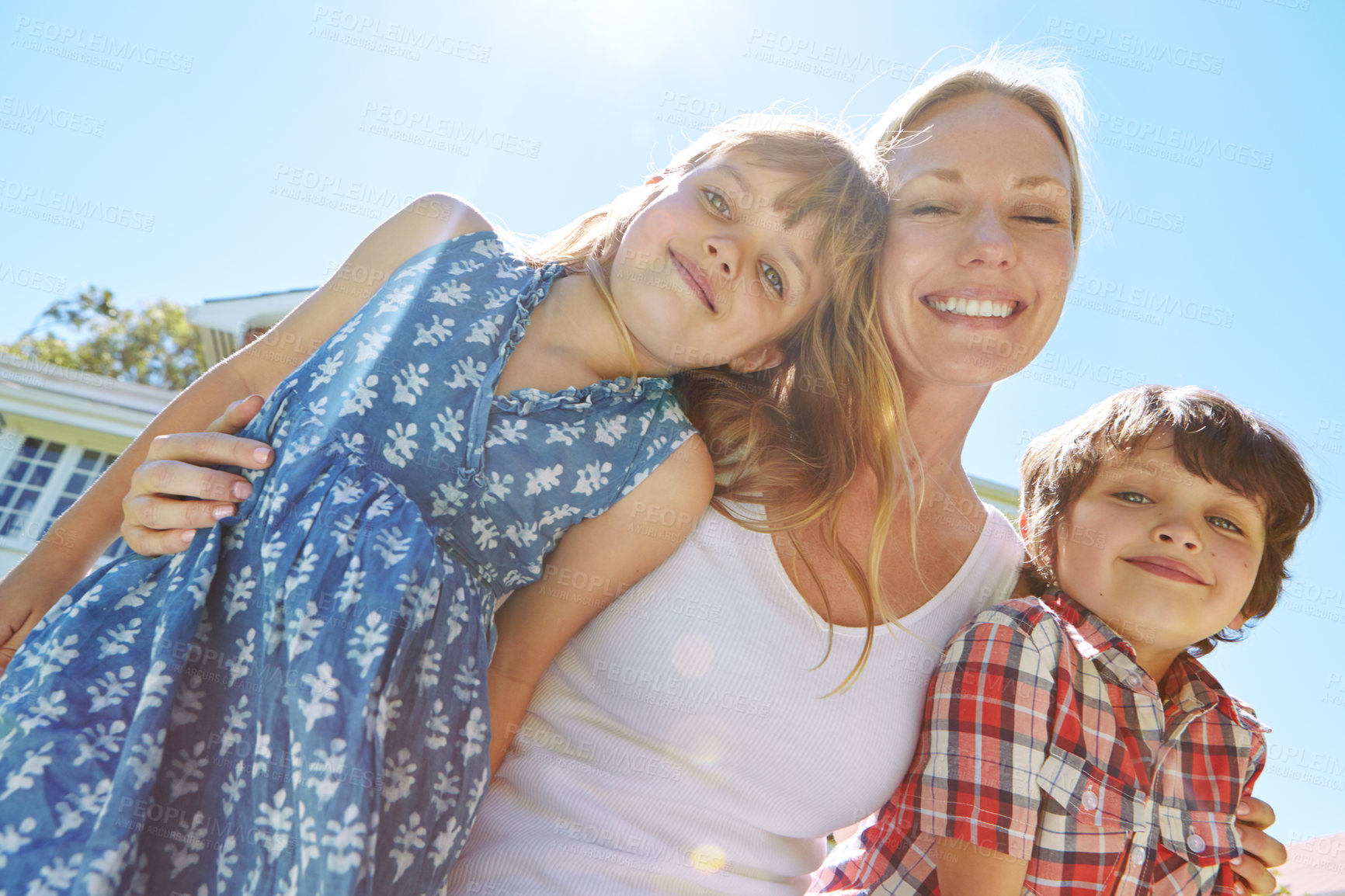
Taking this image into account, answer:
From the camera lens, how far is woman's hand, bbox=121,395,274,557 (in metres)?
1.44

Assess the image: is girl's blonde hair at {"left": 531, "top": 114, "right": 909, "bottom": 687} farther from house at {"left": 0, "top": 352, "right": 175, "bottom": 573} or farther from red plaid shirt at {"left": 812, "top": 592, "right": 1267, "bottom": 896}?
house at {"left": 0, "top": 352, "right": 175, "bottom": 573}

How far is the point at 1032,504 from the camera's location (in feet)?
7.72

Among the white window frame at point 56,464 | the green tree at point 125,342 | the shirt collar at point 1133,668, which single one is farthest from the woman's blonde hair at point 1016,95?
the green tree at point 125,342

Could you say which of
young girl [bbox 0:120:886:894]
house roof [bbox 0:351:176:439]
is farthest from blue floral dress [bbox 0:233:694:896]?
house roof [bbox 0:351:176:439]

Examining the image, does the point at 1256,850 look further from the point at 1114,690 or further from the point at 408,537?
the point at 408,537

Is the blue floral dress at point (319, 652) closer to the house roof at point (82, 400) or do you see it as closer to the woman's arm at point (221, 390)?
the woman's arm at point (221, 390)

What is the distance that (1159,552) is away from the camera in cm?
194

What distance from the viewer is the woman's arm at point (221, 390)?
1.60m

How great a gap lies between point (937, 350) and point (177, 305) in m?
26.2

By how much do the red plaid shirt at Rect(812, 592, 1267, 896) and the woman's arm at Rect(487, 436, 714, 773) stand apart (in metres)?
0.74

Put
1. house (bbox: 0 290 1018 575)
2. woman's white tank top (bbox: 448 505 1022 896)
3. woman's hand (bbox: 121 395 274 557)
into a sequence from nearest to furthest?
woman's hand (bbox: 121 395 274 557)
woman's white tank top (bbox: 448 505 1022 896)
house (bbox: 0 290 1018 575)

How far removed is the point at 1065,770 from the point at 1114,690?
32 centimetres

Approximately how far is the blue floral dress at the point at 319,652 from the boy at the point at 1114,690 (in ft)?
3.23

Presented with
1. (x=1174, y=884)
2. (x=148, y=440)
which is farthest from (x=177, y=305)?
(x=1174, y=884)
